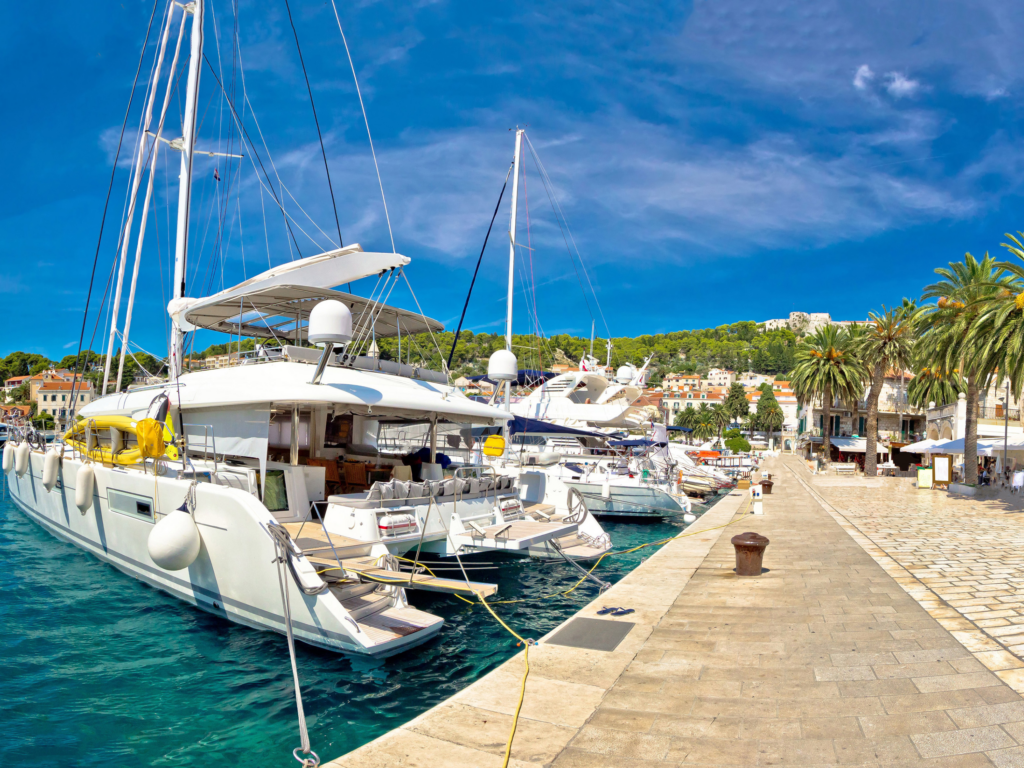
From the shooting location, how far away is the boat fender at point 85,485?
10000 millimetres

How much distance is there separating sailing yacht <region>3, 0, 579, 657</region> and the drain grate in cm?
92

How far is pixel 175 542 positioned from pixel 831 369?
39768 millimetres

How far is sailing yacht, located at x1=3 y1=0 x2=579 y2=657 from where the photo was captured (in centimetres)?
667

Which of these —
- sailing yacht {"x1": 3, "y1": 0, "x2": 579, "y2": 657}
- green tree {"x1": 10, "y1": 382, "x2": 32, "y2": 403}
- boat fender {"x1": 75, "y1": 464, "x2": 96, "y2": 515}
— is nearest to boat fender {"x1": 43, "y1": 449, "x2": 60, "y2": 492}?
sailing yacht {"x1": 3, "y1": 0, "x2": 579, "y2": 657}

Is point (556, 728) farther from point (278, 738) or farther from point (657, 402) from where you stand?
point (657, 402)

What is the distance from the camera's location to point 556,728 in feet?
14.4

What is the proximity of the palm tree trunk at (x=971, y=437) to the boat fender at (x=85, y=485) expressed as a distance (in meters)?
25.8

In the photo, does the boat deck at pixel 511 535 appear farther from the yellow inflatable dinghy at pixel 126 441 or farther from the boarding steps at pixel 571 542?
the yellow inflatable dinghy at pixel 126 441

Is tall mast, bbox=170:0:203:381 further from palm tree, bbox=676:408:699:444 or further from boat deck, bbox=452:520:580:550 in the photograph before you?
palm tree, bbox=676:408:699:444

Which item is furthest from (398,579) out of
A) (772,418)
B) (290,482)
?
(772,418)

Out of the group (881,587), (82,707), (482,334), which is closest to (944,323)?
(881,587)

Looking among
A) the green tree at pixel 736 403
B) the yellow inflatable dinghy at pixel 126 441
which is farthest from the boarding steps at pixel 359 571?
the green tree at pixel 736 403

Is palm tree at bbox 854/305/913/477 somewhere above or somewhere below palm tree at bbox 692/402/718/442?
above

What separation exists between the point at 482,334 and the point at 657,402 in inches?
4464
